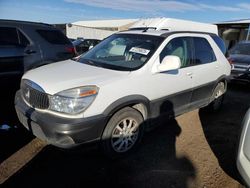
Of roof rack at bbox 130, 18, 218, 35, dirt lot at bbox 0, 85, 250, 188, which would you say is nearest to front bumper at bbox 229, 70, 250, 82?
roof rack at bbox 130, 18, 218, 35

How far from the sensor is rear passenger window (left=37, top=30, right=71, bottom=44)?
581cm

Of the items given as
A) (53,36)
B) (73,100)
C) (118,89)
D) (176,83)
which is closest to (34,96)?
(73,100)

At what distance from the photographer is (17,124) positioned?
178 inches

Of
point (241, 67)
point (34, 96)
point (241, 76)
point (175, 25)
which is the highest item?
point (175, 25)

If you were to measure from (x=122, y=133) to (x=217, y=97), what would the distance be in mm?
2929

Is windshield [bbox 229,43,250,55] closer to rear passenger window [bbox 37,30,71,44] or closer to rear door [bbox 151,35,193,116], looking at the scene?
rear door [bbox 151,35,193,116]

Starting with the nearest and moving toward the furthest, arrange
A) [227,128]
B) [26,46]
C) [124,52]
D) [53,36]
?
[124,52] < [227,128] < [26,46] < [53,36]

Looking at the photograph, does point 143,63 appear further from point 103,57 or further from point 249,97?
point 249,97

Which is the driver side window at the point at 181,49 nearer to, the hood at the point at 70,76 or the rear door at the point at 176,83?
the rear door at the point at 176,83

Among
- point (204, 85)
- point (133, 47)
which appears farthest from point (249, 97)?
point (133, 47)

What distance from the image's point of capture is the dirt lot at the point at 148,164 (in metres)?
3.05

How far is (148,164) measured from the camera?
346 centimetres

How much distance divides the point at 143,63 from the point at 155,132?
4.71 ft

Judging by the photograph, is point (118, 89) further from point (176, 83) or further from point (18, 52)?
point (18, 52)
